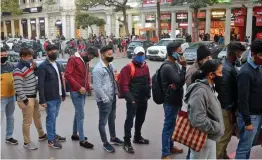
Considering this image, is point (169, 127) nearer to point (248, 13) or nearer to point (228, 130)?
point (228, 130)

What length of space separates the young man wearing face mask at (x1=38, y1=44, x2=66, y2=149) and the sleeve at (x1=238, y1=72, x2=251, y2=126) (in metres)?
3.14

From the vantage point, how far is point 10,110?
19.7 ft

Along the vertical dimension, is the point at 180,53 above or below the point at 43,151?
above

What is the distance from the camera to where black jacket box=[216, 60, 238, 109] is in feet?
15.1

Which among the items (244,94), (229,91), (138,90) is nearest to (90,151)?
(138,90)

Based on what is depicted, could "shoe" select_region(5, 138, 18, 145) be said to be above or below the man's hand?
below

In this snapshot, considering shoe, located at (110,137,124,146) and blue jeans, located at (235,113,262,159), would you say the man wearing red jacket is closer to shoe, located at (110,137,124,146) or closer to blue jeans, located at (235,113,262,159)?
shoe, located at (110,137,124,146)

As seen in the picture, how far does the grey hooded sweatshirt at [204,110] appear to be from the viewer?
3.68 metres

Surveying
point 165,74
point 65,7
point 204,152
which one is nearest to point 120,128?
point 165,74

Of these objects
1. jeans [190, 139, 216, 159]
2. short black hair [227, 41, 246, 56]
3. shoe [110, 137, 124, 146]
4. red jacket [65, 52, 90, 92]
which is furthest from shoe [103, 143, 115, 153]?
short black hair [227, 41, 246, 56]

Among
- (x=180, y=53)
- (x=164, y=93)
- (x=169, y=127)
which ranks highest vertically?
(x=180, y=53)

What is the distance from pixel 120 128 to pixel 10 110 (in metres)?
2.29

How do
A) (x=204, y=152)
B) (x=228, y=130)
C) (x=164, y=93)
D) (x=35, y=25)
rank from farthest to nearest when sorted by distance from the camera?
(x=35, y=25) → (x=164, y=93) → (x=228, y=130) → (x=204, y=152)

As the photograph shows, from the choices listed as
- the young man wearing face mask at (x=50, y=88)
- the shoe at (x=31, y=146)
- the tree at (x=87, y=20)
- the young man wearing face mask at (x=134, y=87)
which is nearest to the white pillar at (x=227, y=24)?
the tree at (x=87, y=20)
